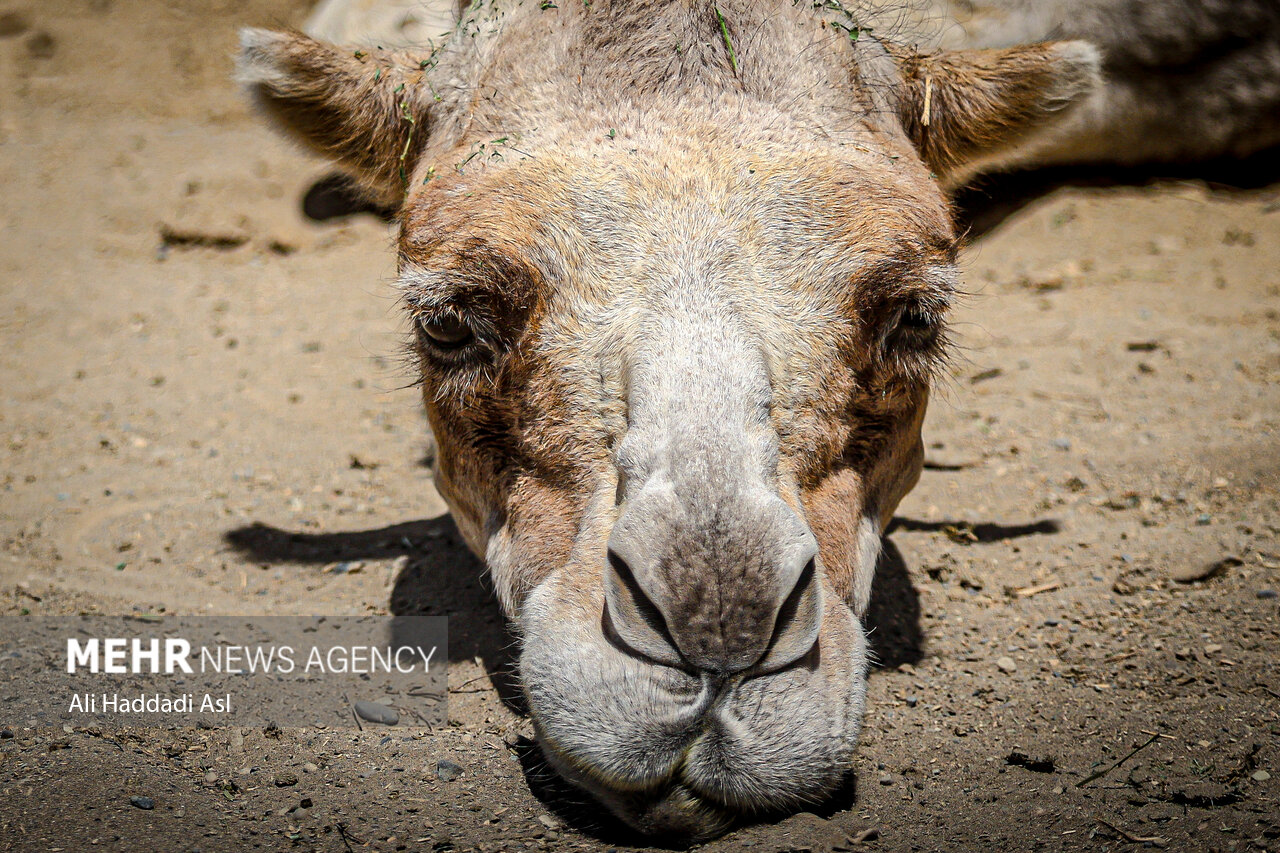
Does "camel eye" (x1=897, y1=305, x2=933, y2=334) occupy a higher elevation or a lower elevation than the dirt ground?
higher

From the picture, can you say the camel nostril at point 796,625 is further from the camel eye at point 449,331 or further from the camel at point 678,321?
the camel eye at point 449,331

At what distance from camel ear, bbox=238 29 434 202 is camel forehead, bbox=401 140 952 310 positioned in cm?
94

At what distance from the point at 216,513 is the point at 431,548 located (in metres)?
1.44

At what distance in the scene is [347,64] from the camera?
15.3 ft

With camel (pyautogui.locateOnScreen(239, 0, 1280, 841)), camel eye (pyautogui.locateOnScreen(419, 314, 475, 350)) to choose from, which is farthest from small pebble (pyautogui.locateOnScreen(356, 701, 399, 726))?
camel eye (pyautogui.locateOnScreen(419, 314, 475, 350))

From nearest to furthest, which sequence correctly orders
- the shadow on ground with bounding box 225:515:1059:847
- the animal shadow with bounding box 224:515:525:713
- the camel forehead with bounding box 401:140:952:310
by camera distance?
the camel forehead with bounding box 401:140:952:310 → the shadow on ground with bounding box 225:515:1059:847 → the animal shadow with bounding box 224:515:525:713

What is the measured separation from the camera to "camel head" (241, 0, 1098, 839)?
10.4 feet

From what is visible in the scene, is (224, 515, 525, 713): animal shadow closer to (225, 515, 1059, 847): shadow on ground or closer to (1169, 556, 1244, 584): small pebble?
(225, 515, 1059, 847): shadow on ground

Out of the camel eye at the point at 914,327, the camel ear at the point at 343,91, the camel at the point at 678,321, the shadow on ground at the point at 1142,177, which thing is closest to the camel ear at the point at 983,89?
the camel at the point at 678,321

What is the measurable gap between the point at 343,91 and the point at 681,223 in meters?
1.90

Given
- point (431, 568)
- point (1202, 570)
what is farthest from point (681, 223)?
point (1202, 570)

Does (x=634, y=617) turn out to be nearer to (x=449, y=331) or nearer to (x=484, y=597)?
(x=449, y=331)

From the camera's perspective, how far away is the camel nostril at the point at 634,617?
314 cm

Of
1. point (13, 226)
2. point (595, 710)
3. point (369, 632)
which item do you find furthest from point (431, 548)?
point (13, 226)
